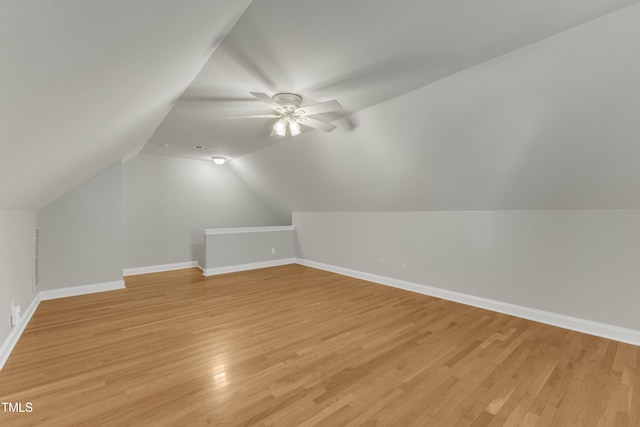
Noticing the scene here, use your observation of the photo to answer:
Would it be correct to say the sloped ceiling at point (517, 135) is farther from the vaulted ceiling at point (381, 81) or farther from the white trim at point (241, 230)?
the white trim at point (241, 230)

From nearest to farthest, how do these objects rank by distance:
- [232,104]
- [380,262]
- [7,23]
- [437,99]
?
[7,23] < [437,99] < [232,104] < [380,262]

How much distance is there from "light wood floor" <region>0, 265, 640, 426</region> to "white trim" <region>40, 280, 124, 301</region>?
46 cm

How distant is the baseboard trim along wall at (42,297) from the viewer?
2.38 m

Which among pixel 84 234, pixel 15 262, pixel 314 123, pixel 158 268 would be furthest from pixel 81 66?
pixel 158 268

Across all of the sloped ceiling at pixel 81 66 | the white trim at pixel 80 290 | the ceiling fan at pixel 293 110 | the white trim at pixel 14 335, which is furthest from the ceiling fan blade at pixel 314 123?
the white trim at pixel 80 290

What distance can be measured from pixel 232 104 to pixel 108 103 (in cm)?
148

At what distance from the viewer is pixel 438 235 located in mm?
4102

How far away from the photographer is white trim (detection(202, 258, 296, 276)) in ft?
17.6

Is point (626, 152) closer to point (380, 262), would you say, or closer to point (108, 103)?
point (380, 262)

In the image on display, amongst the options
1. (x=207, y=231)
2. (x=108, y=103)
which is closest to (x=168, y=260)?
(x=207, y=231)

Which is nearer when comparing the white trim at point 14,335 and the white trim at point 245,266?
the white trim at point 14,335

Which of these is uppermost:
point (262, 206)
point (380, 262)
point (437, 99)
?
point (437, 99)

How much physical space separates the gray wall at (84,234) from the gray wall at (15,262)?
56cm

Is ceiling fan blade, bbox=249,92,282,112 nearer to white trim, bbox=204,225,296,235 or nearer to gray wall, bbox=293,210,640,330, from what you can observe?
gray wall, bbox=293,210,640,330
